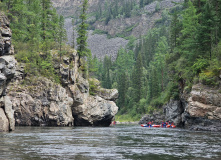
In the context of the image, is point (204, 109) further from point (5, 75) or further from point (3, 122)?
point (5, 75)

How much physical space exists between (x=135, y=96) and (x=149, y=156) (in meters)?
95.3

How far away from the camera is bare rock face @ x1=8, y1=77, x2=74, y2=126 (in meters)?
45.8

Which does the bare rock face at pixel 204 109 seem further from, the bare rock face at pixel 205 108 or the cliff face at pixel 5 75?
the cliff face at pixel 5 75

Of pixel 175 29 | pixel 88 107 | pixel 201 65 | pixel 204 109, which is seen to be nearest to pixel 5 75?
pixel 204 109

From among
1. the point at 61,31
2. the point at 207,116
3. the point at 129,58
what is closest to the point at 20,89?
the point at 61,31

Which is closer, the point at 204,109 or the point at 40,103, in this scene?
the point at 204,109

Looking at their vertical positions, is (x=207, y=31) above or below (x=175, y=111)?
above

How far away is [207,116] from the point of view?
40531 millimetres

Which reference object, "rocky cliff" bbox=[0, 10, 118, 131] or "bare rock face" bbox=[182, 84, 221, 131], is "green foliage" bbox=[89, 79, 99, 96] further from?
"bare rock face" bbox=[182, 84, 221, 131]

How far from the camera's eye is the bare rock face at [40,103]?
4581cm

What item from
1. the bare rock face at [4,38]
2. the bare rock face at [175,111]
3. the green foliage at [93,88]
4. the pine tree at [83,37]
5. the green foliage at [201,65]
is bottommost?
the bare rock face at [175,111]

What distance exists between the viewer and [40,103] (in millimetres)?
48562

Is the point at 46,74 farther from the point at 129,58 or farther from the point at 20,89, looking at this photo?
the point at 129,58

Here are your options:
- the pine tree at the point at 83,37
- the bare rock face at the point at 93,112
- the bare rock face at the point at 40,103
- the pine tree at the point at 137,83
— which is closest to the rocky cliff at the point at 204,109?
the bare rock face at the point at 93,112
